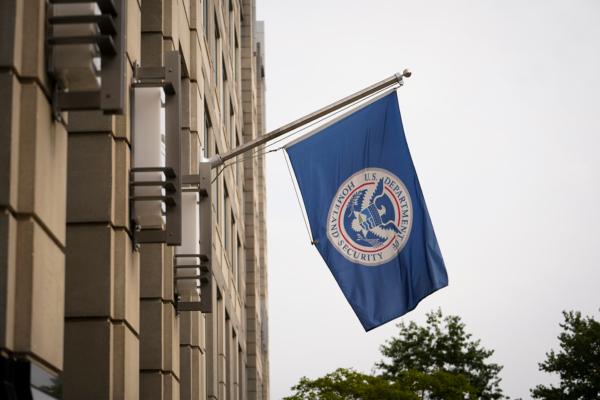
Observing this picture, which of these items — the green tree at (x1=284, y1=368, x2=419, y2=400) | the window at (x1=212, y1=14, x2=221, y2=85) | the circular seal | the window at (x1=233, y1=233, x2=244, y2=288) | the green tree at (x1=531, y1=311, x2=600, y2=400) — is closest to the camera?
the circular seal

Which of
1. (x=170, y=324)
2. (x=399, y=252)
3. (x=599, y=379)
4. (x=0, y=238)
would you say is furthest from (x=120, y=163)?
(x=599, y=379)

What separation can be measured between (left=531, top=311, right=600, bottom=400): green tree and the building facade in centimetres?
6363

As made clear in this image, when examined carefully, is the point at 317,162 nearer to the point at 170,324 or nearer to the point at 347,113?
the point at 347,113

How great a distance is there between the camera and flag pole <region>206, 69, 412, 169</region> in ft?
51.2

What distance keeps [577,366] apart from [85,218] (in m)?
73.0

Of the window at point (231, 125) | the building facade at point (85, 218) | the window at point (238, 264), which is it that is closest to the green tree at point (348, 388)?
the window at point (238, 264)

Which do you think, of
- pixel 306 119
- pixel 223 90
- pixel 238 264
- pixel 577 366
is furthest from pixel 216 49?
pixel 577 366

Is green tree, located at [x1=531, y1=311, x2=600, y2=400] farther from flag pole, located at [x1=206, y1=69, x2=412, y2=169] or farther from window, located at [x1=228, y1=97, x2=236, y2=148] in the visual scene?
flag pole, located at [x1=206, y1=69, x2=412, y2=169]

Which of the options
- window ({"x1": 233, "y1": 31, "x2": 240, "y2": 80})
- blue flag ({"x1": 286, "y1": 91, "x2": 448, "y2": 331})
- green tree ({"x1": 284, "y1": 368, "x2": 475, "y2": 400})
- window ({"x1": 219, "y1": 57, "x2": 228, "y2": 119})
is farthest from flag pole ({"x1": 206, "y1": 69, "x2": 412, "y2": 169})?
green tree ({"x1": 284, "y1": 368, "x2": 475, "y2": 400})

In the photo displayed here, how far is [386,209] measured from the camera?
16.6 metres

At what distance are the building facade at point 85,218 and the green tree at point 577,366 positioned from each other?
209ft

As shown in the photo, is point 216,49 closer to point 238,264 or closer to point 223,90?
point 223,90

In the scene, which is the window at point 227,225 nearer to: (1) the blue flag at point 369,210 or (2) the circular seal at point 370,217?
(1) the blue flag at point 369,210

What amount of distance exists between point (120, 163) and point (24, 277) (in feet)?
14.2
